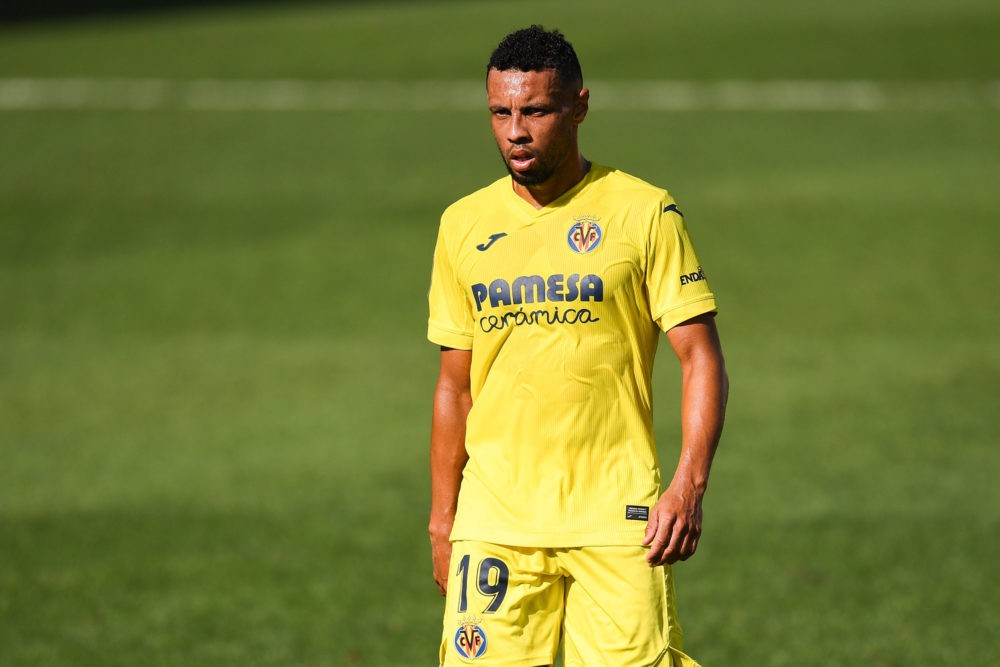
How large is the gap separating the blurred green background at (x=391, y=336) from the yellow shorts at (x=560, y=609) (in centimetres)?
353

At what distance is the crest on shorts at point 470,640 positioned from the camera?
4773mm

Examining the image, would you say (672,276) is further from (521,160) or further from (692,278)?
(521,160)

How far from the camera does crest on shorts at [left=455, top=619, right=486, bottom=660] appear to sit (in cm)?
477

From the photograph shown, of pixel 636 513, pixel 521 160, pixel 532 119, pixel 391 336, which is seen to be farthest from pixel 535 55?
pixel 391 336

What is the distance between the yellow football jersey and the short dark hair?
1.32 feet

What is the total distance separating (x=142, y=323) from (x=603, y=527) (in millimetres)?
11833

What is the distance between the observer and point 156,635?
8.59 metres

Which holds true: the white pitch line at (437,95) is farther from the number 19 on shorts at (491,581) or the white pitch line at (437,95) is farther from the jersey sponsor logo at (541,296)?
the number 19 on shorts at (491,581)

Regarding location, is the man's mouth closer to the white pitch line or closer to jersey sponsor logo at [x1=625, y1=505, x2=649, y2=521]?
jersey sponsor logo at [x1=625, y1=505, x2=649, y2=521]

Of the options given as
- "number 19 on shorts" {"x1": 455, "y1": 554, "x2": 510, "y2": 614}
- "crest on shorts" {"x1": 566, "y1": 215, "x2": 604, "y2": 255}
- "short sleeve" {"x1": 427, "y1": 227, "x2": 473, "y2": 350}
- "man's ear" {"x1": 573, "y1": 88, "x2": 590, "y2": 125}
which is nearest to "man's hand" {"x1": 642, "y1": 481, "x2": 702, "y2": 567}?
"number 19 on shorts" {"x1": 455, "y1": 554, "x2": 510, "y2": 614}

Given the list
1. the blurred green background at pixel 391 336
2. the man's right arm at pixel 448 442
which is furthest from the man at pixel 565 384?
the blurred green background at pixel 391 336

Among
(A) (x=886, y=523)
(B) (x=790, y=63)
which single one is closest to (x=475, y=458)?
(A) (x=886, y=523)

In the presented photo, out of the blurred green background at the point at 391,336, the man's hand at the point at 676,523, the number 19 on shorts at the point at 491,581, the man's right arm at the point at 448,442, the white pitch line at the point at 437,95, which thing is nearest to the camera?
the man's hand at the point at 676,523

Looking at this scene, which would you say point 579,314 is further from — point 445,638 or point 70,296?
point 70,296
